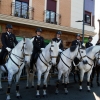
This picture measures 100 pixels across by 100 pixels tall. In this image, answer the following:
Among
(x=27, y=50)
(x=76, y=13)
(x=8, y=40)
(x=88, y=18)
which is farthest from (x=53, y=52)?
(x=88, y=18)

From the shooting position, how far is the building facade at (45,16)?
1218 cm

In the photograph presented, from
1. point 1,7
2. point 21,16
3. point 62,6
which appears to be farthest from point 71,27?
point 1,7

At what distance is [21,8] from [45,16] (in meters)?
2.47

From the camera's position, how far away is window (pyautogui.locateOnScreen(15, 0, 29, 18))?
41.7 feet

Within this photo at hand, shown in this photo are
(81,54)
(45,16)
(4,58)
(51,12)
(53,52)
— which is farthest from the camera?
(51,12)

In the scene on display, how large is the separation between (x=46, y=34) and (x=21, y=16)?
2.93m

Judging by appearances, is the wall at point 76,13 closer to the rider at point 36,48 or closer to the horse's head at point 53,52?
the rider at point 36,48

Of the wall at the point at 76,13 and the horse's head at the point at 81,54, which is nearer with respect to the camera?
the horse's head at the point at 81,54

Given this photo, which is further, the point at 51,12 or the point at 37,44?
the point at 51,12

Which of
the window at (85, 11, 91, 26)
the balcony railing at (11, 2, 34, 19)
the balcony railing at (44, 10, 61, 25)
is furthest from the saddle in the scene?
the window at (85, 11, 91, 26)

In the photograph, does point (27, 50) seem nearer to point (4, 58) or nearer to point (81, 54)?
point (4, 58)

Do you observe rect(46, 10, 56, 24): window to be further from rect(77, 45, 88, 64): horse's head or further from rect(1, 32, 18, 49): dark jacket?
rect(1, 32, 18, 49): dark jacket

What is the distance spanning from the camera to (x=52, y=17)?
1521 centimetres

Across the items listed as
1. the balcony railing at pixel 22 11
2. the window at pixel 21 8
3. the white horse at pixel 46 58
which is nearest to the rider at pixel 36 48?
the white horse at pixel 46 58
